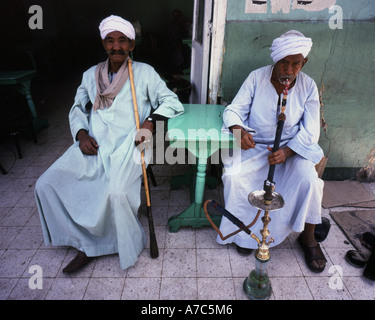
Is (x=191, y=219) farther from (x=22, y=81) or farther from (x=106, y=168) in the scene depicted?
(x=22, y=81)

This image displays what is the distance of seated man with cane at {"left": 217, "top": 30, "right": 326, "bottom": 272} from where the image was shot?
2.21 meters

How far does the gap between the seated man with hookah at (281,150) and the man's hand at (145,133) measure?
2.04 feet

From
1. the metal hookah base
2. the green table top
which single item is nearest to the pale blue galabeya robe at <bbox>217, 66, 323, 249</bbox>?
the green table top

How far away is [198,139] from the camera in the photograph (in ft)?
7.03

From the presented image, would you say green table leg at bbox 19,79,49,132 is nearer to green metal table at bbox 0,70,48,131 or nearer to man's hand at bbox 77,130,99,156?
green metal table at bbox 0,70,48,131

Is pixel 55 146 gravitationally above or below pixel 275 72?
below

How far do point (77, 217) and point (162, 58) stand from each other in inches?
297

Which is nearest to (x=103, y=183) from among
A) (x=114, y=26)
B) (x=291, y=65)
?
(x=114, y=26)

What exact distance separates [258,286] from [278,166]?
98cm

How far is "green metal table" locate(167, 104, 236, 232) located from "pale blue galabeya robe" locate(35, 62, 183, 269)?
0.21m

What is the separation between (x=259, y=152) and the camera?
8.04 feet

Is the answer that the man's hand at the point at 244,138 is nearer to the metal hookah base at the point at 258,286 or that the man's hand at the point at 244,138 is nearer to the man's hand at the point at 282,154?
the man's hand at the point at 282,154

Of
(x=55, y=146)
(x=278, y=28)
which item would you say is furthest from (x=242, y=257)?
(x=55, y=146)

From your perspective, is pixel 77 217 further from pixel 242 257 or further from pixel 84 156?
pixel 242 257
